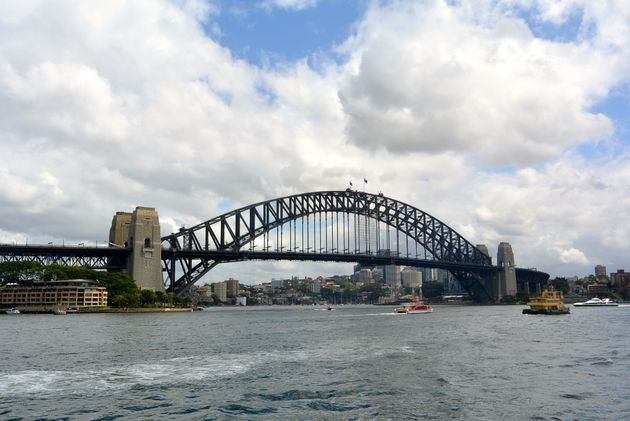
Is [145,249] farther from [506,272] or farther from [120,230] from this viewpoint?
[506,272]

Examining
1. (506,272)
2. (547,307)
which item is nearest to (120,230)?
(547,307)

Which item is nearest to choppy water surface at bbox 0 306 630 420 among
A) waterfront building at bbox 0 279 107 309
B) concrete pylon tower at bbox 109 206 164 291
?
waterfront building at bbox 0 279 107 309

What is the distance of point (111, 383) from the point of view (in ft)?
83.8

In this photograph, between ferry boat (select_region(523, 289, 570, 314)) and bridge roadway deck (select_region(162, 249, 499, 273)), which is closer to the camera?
ferry boat (select_region(523, 289, 570, 314))

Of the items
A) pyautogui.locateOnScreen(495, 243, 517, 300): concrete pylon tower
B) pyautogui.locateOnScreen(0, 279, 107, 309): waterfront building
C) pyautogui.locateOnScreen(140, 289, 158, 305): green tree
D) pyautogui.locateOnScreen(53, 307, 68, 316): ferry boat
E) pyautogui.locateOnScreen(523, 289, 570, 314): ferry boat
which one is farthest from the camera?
pyautogui.locateOnScreen(495, 243, 517, 300): concrete pylon tower

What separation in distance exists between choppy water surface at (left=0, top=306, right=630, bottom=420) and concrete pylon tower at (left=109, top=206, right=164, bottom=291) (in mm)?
73236

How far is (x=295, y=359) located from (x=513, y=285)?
166964 millimetres

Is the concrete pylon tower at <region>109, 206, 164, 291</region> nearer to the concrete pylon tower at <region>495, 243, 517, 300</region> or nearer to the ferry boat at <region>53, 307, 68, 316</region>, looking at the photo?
the ferry boat at <region>53, 307, 68, 316</region>

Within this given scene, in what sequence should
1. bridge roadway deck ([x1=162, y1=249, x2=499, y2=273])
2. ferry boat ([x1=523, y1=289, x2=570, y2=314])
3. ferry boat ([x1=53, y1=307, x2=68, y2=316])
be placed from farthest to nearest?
bridge roadway deck ([x1=162, y1=249, x2=499, y2=273]) → ferry boat ([x1=53, y1=307, x2=68, y2=316]) → ferry boat ([x1=523, y1=289, x2=570, y2=314])

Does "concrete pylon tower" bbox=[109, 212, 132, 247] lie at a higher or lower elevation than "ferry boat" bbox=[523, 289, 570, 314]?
higher

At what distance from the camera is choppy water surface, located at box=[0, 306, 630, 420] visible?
20.6 m

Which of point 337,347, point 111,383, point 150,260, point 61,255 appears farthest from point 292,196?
point 111,383

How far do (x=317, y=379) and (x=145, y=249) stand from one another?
9523 centimetres

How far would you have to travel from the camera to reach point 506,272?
187125mm
